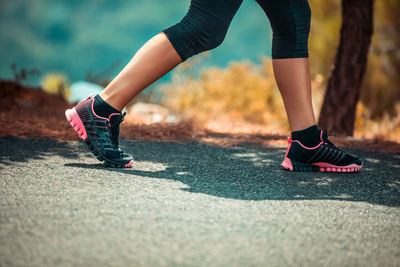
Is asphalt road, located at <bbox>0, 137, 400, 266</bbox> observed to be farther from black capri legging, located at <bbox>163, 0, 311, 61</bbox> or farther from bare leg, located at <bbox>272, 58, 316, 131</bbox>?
black capri legging, located at <bbox>163, 0, 311, 61</bbox>

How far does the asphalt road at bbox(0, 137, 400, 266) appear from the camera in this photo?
1062 mm

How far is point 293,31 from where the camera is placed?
Answer: 211 centimetres

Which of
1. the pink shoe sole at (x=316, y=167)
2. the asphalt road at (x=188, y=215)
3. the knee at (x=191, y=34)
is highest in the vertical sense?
the knee at (x=191, y=34)

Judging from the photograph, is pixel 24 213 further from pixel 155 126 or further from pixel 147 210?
pixel 155 126

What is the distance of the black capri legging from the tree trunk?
238 centimetres

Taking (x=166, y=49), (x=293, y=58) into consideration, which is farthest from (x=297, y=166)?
(x=166, y=49)

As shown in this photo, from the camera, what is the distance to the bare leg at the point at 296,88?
2.15 meters

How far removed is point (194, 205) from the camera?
4.72 feet

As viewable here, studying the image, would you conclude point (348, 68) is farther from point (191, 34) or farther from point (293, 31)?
point (191, 34)

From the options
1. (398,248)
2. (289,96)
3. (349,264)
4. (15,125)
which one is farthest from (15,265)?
(15,125)

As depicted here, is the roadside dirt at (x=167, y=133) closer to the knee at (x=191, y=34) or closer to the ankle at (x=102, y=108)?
the ankle at (x=102, y=108)

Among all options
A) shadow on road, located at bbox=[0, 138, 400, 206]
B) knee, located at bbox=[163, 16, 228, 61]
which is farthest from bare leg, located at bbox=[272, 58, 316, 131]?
knee, located at bbox=[163, 16, 228, 61]

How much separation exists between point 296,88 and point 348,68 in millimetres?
2537

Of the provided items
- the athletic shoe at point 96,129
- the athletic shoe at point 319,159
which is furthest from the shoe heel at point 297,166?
the athletic shoe at point 96,129
